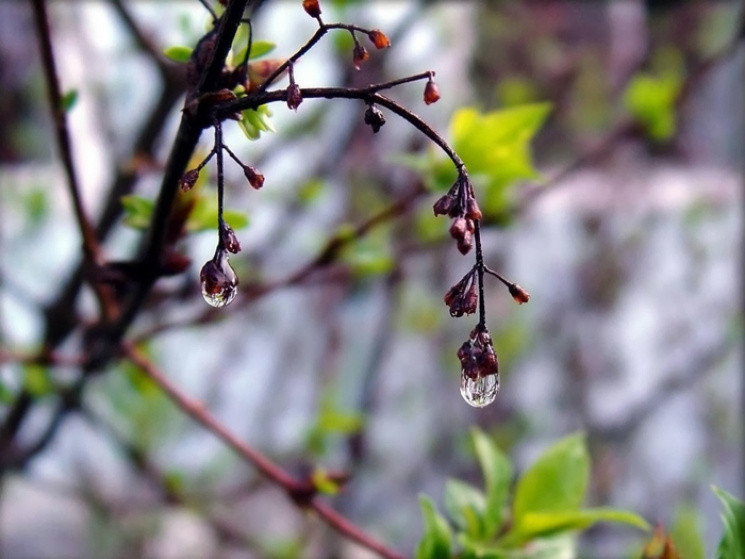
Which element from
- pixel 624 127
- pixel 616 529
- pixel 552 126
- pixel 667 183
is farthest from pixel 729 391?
pixel 624 127

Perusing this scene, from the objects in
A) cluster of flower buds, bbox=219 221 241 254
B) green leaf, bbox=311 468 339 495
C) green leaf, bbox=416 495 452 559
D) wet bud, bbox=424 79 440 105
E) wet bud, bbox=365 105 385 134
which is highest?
wet bud, bbox=424 79 440 105

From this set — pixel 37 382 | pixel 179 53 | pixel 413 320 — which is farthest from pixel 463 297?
pixel 413 320

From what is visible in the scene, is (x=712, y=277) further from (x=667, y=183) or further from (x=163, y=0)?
(x=163, y=0)

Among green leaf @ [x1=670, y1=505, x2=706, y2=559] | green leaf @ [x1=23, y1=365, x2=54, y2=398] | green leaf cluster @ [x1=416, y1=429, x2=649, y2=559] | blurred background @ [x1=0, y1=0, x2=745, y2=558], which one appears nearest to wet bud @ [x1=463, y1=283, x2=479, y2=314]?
green leaf cluster @ [x1=416, y1=429, x2=649, y2=559]

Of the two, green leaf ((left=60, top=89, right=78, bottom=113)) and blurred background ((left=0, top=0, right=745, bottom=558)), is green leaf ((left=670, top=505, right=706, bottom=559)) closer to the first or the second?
green leaf ((left=60, top=89, right=78, bottom=113))

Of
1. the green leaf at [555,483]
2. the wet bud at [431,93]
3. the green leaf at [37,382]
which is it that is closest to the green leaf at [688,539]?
the green leaf at [555,483]

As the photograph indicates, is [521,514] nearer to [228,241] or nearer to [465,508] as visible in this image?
[465,508]
